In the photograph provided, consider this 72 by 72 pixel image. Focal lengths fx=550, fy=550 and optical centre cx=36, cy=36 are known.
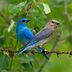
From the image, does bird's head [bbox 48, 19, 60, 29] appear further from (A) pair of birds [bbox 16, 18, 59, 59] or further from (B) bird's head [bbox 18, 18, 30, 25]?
(B) bird's head [bbox 18, 18, 30, 25]

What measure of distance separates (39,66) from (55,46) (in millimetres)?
333

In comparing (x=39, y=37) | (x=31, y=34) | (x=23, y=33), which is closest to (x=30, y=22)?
(x=31, y=34)

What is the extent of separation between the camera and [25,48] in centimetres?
598

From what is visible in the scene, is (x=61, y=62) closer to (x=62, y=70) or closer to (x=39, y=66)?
(x=62, y=70)

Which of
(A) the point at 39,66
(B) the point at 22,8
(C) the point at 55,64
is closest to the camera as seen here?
(B) the point at 22,8

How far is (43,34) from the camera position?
255 inches

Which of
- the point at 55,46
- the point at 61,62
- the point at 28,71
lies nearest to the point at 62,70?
the point at 61,62

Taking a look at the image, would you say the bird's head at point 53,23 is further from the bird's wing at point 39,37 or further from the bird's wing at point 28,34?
the bird's wing at point 28,34

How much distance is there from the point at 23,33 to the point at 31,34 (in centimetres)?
29

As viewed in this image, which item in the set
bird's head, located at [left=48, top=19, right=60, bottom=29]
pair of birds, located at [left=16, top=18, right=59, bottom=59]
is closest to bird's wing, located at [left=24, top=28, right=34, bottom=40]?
pair of birds, located at [left=16, top=18, right=59, bottom=59]

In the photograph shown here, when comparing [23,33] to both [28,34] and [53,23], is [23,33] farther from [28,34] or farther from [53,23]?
[53,23]

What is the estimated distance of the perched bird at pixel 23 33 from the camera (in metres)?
6.25

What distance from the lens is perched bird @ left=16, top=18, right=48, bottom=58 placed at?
6250mm

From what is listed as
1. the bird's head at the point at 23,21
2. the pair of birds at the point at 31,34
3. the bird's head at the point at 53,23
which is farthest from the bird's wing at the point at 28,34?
the bird's head at the point at 53,23
